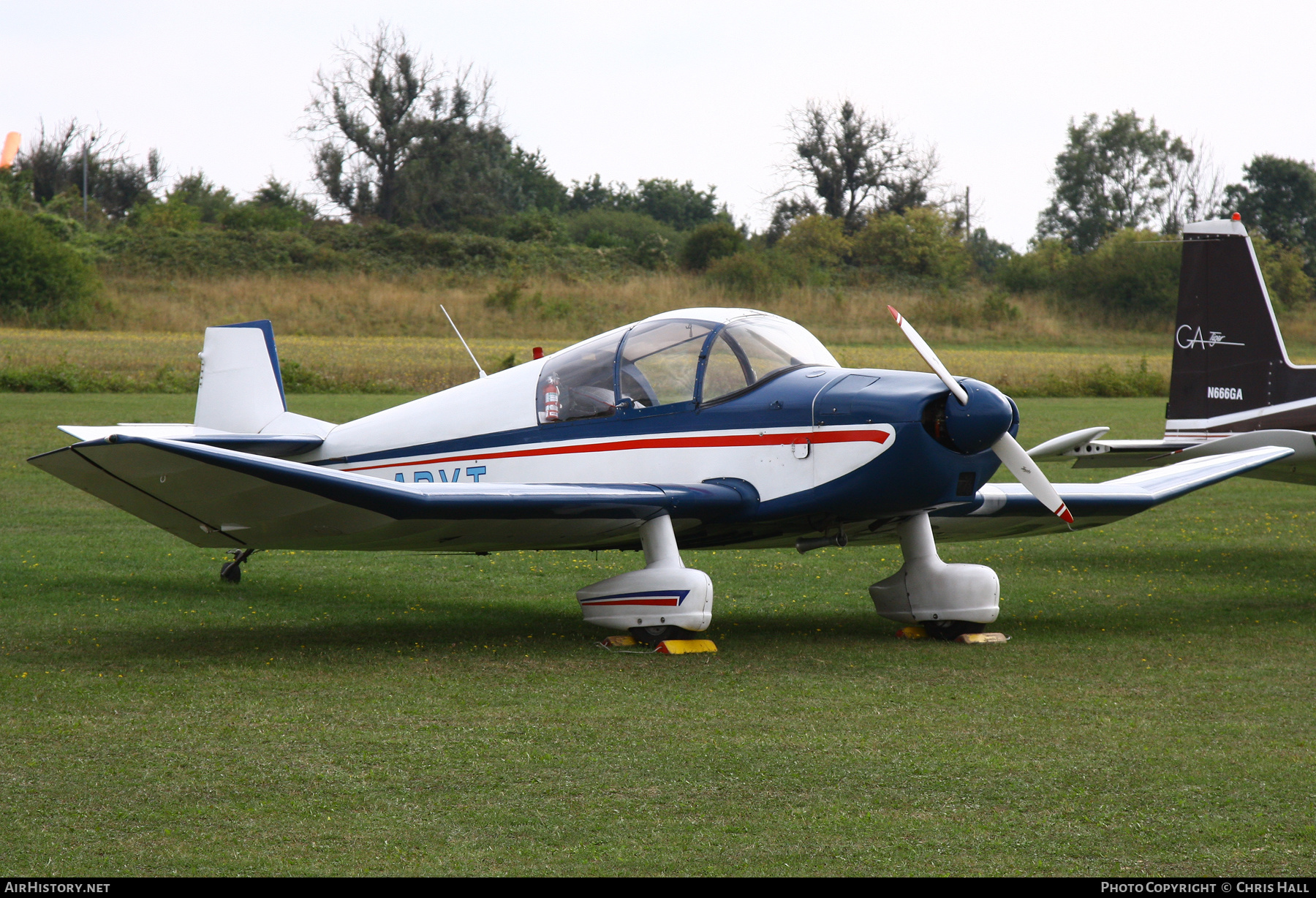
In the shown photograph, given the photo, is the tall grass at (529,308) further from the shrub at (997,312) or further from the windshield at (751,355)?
the windshield at (751,355)

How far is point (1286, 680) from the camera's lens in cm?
644

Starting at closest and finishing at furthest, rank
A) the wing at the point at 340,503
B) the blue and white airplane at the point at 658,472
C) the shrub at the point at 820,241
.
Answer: the wing at the point at 340,503 → the blue and white airplane at the point at 658,472 → the shrub at the point at 820,241

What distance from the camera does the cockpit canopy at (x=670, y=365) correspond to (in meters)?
7.48

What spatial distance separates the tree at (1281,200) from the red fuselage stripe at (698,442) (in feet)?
231

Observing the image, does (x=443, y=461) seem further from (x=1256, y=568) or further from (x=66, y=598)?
(x=1256, y=568)

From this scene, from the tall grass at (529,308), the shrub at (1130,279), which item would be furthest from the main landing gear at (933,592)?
the shrub at (1130,279)

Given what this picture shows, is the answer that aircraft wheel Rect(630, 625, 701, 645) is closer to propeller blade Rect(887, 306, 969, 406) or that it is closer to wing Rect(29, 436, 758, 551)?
wing Rect(29, 436, 758, 551)

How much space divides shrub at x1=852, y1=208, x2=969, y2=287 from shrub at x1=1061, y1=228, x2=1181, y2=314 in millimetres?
6024

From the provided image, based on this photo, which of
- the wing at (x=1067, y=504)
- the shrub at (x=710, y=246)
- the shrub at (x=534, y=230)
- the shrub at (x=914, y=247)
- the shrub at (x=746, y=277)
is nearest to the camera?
the wing at (x=1067, y=504)

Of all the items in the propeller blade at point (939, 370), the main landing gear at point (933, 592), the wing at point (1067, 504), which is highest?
the propeller blade at point (939, 370)

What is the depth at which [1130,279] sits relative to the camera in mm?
56188

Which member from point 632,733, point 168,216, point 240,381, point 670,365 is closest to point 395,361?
A: point 240,381

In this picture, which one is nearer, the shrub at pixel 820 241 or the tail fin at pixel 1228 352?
the tail fin at pixel 1228 352
